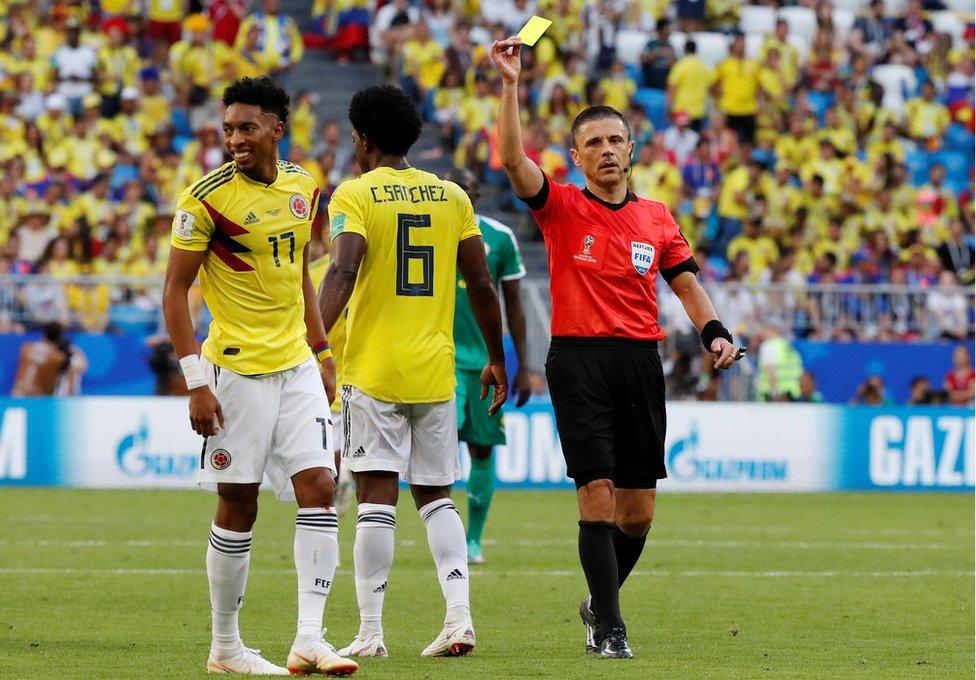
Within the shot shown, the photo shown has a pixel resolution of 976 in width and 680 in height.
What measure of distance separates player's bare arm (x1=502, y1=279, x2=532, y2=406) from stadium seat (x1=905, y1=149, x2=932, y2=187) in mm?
17927

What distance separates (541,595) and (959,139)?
19680 millimetres

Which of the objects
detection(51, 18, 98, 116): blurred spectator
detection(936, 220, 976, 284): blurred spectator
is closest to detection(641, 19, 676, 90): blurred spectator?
detection(936, 220, 976, 284): blurred spectator

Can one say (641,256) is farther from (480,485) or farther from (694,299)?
(480,485)

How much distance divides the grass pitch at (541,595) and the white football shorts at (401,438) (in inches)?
30.9

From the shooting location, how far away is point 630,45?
2770 centimetres

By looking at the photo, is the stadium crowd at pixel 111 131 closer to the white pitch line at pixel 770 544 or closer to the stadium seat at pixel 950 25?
the white pitch line at pixel 770 544

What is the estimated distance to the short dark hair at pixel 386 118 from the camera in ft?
24.7

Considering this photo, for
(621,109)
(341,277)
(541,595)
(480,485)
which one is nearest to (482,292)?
(341,277)

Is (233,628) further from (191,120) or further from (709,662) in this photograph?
(191,120)

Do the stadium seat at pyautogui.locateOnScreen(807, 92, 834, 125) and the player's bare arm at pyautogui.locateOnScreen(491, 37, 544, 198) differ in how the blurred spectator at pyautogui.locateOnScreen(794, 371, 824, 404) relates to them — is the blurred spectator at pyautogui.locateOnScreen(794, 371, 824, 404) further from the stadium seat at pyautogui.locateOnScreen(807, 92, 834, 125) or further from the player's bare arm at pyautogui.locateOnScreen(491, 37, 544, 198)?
the player's bare arm at pyautogui.locateOnScreen(491, 37, 544, 198)

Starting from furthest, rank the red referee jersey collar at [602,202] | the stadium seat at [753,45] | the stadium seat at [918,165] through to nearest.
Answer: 1. the stadium seat at [753,45]
2. the stadium seat at [918,165]
3. the red referee jersey collar at [602,202]

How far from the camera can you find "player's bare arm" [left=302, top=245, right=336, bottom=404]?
7.20 meters

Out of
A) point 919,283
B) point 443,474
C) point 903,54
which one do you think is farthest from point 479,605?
point 903,54

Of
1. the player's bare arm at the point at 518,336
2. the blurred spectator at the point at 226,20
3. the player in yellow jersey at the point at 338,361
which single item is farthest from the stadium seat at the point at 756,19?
the player's bare arm at the point at 518,336
